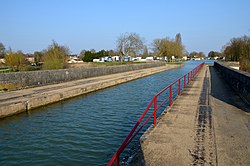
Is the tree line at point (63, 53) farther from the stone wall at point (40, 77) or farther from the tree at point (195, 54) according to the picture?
the tree at point (195, 54)

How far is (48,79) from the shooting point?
19.0 metres

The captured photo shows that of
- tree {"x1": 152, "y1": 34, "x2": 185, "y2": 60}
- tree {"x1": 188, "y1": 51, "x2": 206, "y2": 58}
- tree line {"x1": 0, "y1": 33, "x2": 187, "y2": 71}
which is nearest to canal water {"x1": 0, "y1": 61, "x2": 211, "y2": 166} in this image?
tree line {"x1": 0, "y1": 33, "x2": 187, "y2": 71}

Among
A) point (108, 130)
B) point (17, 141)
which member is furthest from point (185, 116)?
point (17, 141)

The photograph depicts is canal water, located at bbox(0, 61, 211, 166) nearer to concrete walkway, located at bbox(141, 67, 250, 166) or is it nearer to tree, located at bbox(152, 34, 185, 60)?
concrete walkway, located at bbox(141, 67, 250, 166)

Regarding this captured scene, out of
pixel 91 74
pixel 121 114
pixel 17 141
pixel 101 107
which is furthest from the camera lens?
pixel 91 74

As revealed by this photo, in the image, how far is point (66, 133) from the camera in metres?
8.17

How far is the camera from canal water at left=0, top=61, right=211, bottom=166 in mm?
6273

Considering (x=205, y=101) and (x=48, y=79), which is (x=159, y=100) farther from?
(x=48, y=79)

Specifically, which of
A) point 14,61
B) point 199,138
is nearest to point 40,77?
point 199,138

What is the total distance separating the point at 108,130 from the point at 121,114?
2.44 m

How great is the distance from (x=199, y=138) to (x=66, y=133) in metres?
4.73

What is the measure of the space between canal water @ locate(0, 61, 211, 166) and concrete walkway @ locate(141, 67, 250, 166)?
134 cm

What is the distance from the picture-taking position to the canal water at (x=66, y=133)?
6.27 meters

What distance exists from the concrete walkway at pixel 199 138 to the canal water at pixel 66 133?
1335 mm
